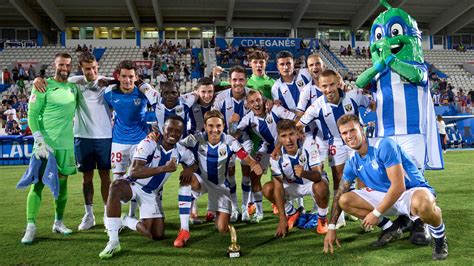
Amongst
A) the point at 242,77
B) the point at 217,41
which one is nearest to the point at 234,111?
the point at 242,77

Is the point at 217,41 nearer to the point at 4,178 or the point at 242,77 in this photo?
the point at 4,178

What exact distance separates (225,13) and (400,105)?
93.6 feet

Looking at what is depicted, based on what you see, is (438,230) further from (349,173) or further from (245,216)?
(245,216)

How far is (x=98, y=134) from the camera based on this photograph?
468 centimetres

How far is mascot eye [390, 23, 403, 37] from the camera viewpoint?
156 inches

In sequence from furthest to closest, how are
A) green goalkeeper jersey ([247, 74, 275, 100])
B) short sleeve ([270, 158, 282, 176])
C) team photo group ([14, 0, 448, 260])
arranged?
1. green goalkeeper jersey ([247, 74, 275, 100])
2. short sleeve ([270, 158, 282, 176])
3. team photo group ([14, 0, 448, 260])

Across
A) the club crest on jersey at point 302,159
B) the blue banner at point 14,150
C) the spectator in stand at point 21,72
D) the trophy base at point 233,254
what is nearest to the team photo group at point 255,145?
the club crest on jersey at point 302,159

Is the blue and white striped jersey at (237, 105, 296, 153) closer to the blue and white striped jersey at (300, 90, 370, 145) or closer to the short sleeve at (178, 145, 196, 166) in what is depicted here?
the blue and white striped jersey at (300, 90, 370, 145)

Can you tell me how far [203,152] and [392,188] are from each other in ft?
6.96

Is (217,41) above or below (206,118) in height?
above

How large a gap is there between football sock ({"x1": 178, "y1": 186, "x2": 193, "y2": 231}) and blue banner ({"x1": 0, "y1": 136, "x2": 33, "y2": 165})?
10958 millimetres

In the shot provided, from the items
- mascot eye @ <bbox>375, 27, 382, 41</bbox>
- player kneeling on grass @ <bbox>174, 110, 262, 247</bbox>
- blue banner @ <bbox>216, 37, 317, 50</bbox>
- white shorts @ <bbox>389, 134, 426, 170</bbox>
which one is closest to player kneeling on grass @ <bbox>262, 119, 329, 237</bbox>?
player kneeling on grass @ <bbox>174, 110, 262, 247</bbox>

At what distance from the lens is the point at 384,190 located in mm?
3498

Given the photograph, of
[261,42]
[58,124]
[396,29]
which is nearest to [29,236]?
[58,124]
